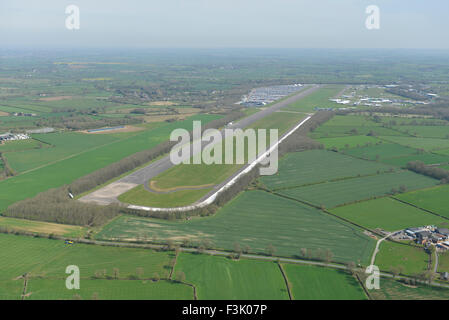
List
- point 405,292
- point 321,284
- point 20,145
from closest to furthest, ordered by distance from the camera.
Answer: point 405,292 < point 321,284 < point 20,145

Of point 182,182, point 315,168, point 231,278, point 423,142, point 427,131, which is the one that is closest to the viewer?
point 231,278

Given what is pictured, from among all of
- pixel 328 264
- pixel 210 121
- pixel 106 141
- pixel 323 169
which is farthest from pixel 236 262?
pixel 210 121

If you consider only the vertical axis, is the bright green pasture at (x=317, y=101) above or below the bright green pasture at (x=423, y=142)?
above

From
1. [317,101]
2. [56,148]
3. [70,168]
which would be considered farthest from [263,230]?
[317,101]

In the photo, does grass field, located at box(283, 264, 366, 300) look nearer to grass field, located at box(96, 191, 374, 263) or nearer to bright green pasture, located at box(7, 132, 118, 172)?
grass field, located at box(96, 191, 374, 263)

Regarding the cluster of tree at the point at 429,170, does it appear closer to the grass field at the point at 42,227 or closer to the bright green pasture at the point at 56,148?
the grass field at the point at 42,227

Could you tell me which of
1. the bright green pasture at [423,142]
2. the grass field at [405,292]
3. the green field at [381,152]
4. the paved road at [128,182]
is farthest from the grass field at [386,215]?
the bright green pasture at [423,142]

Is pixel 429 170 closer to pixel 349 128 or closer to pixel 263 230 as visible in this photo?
pixel 263 230
